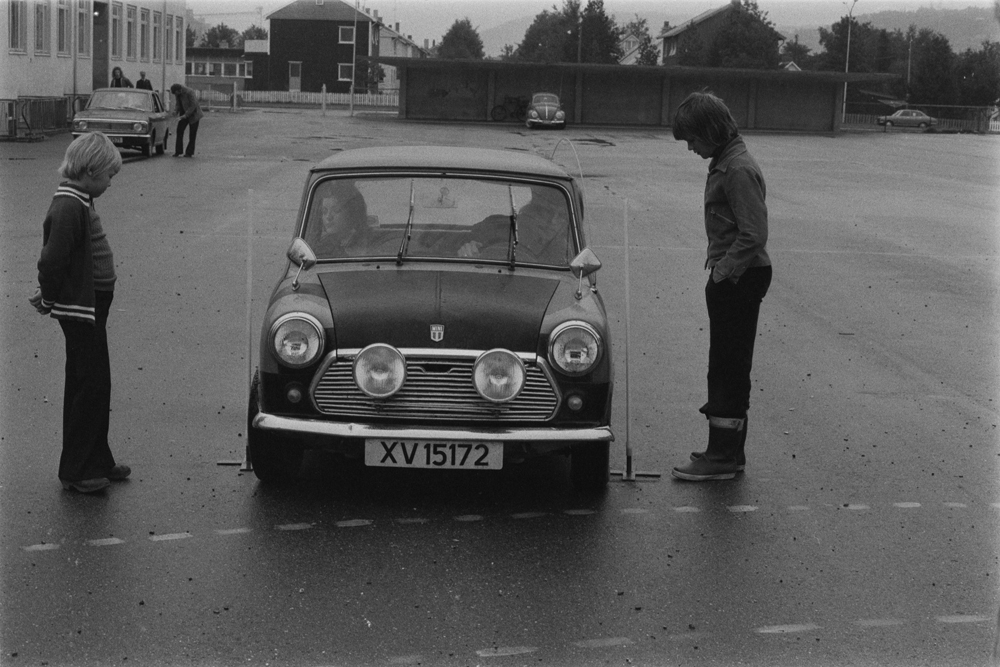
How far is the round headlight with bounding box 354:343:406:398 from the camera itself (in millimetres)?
5703

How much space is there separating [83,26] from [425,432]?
4414cm

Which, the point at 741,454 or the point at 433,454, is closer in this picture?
the point at 433,454

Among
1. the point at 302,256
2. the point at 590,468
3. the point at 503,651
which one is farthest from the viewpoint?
the point at 302,256

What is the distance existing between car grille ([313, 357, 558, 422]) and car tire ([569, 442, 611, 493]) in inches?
16.4

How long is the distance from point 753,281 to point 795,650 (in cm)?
258

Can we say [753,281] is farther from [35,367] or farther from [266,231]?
[266,231]

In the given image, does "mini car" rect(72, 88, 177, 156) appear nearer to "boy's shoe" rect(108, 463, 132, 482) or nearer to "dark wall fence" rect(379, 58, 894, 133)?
"boy's shoe" rect(108, 463, 132, 482)

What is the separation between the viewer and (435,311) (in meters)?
5.88

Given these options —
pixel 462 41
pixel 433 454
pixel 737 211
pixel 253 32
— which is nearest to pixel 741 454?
pixel 737 211

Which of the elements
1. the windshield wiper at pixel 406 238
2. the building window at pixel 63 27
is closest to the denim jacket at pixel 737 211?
the windshield wiper at pixel 406 238

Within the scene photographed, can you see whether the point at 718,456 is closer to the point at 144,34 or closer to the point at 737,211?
the point at 737,211

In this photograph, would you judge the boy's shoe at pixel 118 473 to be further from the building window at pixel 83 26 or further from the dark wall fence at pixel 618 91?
the dark wall fence at pixel 618 91

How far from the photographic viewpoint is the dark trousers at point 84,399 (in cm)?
602

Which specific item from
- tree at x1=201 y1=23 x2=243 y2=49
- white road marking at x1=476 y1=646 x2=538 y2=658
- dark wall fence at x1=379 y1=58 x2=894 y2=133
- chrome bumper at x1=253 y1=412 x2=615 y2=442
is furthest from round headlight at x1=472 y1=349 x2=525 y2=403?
tree at x1=201 y1=23 x2=243 y2=49
